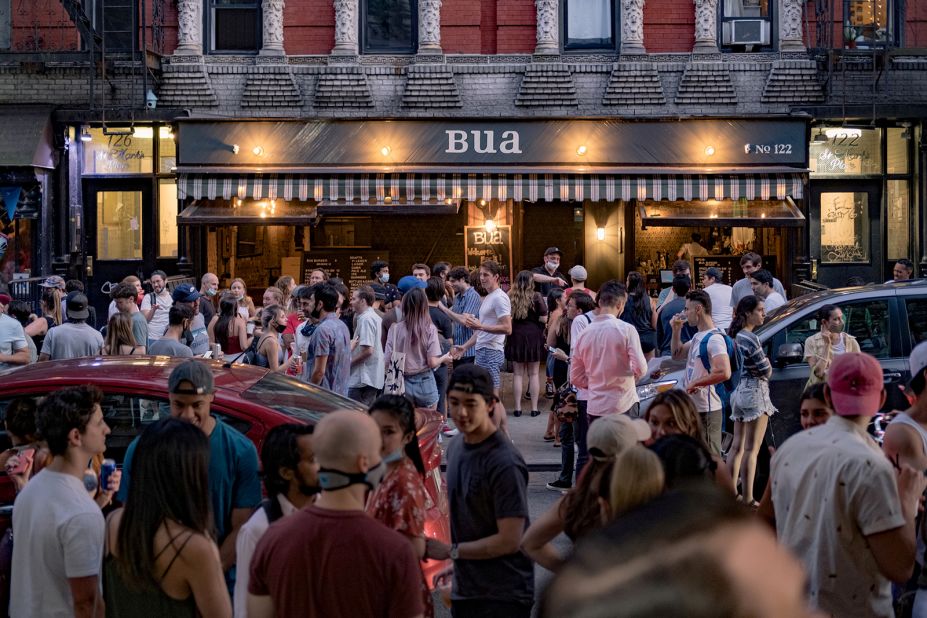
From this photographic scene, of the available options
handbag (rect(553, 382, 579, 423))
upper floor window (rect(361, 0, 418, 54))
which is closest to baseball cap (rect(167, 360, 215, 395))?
handbag (rect(553, 382, 579, 423))

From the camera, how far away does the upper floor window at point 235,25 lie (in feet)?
66.3

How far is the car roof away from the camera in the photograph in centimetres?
725

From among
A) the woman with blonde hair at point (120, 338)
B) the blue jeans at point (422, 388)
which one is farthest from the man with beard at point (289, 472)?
the blue jeans at point (422, 388)

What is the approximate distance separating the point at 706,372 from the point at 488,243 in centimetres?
1132

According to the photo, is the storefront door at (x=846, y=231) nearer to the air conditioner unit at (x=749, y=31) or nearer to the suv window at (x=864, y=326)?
the air conditioner unit at (x=749, y=31)

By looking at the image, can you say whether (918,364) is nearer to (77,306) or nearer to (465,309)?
(77,306)

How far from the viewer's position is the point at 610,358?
9531 mm

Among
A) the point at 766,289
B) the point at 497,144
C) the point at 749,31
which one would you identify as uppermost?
the point at 749,31

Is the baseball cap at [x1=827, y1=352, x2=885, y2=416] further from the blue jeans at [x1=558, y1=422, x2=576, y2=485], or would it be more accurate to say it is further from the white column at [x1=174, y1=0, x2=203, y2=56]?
the white column at [x1=174, y1=0, x2=203, y2=56]

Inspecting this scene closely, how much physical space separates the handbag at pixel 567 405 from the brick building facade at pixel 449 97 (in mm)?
8884

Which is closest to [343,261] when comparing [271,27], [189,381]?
[271,27]

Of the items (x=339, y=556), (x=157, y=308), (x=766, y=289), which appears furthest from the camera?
(x=157, y=308)

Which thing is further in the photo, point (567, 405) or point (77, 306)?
point (77, 306)

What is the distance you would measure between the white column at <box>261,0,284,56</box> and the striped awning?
2.22m
